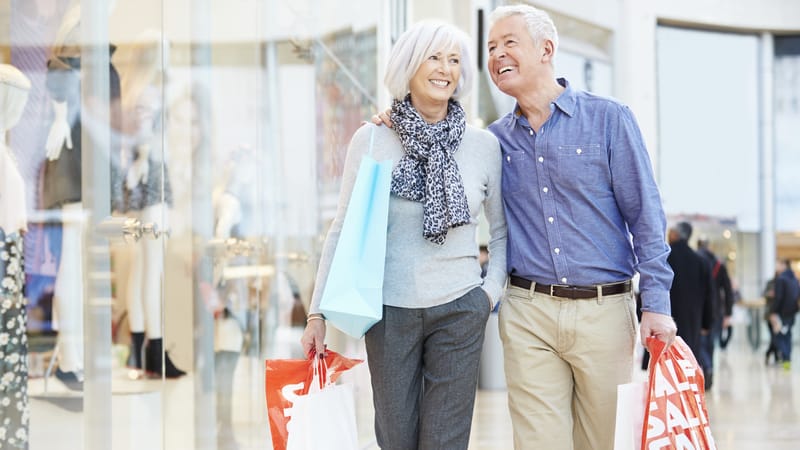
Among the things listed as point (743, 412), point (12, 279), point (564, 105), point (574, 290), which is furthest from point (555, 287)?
point (743, 412)

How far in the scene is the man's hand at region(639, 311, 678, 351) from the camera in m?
2.71

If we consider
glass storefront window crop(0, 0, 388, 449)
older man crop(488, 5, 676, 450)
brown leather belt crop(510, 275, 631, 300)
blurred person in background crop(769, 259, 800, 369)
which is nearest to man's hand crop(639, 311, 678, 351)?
older man crop(488, 5, 676, 450)

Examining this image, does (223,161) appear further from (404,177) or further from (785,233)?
(785,233)

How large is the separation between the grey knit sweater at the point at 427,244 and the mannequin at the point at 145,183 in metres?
0.93

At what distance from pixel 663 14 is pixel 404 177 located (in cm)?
2325

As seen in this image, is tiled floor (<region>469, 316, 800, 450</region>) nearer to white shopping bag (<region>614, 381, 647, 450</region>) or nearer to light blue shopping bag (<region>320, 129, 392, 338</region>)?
white shopping bag (<region>614, 381, 647, 450</region>)

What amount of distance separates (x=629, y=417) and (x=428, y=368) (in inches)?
21.4

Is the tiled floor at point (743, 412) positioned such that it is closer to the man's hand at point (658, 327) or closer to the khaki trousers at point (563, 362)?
the khaki trousers at point (563, 362)

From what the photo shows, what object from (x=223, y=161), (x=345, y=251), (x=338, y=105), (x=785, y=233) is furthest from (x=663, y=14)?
(x=345, y=251)

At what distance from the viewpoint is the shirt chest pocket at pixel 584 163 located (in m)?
2.81

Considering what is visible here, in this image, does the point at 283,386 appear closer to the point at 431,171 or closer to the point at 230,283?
the point at 431,171

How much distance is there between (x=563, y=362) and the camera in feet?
9.41

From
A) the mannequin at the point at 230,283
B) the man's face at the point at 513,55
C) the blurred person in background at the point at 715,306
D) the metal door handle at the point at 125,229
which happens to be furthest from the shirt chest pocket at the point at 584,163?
the blurred person in background at the point at 715,306

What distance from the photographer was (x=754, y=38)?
84.7ft
